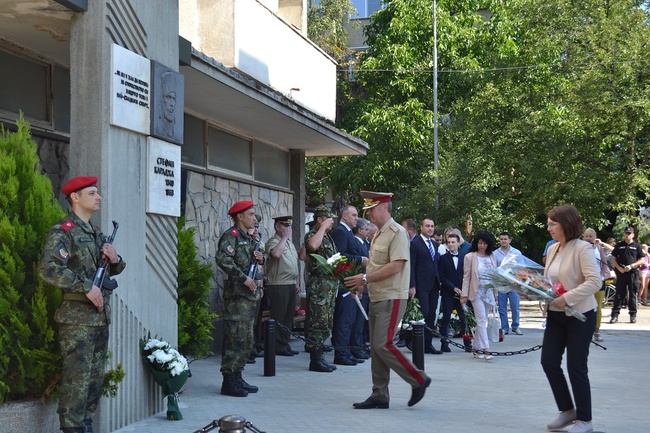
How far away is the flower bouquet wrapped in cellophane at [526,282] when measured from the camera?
7797 millimetres

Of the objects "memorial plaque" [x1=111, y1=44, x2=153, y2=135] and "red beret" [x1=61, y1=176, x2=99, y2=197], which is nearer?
"red beret" [x1=61, y1=176, x2=99, y2=197]

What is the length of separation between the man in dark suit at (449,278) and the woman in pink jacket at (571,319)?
6266 mm

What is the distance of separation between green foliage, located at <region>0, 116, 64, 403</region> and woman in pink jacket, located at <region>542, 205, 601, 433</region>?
407 centimetres

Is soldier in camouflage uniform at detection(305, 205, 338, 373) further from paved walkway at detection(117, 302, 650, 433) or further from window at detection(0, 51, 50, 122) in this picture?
window at detection(0, 51, 50, 122)

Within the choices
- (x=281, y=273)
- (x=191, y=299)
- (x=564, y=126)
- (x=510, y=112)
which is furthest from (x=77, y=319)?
(x=510, y=112)

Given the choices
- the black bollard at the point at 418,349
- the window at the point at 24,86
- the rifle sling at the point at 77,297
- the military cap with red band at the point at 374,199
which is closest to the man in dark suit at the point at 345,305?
the black bollard at the point at 418,349

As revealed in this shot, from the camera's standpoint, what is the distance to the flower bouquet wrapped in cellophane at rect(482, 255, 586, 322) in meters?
7.80

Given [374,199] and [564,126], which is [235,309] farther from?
[564,126]

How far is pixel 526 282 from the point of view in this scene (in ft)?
26.2

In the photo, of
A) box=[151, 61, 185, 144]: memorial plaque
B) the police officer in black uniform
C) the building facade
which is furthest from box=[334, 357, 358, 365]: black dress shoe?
the police officer in black uniform

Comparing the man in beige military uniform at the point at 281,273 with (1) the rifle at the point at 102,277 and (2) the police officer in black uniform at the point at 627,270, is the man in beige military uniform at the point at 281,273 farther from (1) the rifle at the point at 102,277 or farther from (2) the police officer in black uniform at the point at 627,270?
(2) the police officer in black uniform at the point at 627,270

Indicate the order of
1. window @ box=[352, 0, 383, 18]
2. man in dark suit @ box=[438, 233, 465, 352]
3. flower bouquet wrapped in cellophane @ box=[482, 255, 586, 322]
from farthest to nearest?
window @ box=[352, 0, 383, 18]
man in dark suit @ box=[438, 233, 465, 352]
flower bouquet wrapped in cellophane @ box=[482, 255, 586, 322]

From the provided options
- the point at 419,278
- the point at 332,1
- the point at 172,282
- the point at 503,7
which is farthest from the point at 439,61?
the point at 172,282

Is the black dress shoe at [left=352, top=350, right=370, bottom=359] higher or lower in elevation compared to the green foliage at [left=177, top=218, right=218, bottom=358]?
lower
